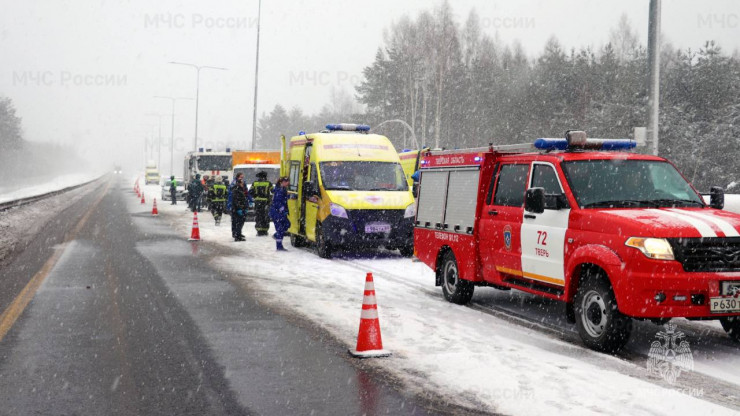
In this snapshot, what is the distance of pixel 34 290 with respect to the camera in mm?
10859

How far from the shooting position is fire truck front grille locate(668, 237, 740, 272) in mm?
6699

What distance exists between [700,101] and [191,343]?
5062 centimetres

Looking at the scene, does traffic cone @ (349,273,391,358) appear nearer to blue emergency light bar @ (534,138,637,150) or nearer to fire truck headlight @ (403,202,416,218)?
blue emergency light bar @ (534,138,637,150)

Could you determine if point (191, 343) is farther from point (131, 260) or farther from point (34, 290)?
point (131, 260)

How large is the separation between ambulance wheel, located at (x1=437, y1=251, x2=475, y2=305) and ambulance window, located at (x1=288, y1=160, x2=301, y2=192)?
25.6 ft

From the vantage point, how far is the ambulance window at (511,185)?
344 inches

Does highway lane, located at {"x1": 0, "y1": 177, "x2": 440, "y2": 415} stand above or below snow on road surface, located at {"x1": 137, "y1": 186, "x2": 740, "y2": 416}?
below

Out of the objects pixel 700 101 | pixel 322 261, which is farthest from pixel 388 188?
pixel 700 101

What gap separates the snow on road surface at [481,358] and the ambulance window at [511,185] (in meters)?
1.47

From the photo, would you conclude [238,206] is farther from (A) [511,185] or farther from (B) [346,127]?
(A) [511,185]

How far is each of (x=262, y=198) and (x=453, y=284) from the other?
1111cm

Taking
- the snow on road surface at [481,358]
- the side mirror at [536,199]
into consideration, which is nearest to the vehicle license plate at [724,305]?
the snow on road surface at [481,358]

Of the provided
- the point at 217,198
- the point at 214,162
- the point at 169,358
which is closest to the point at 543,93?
the point at 214,162

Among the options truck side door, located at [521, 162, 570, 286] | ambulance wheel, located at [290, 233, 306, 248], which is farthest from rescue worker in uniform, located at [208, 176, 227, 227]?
truck side door, located at [521, 162, 570, 286]
